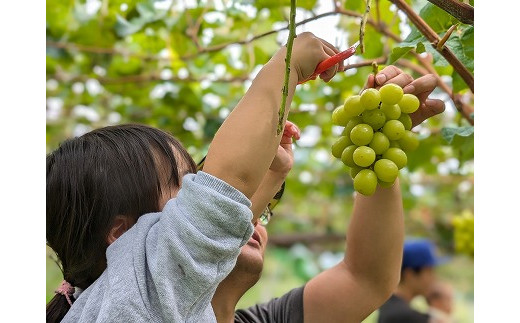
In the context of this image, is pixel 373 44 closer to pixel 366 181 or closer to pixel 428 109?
pixel 428 109

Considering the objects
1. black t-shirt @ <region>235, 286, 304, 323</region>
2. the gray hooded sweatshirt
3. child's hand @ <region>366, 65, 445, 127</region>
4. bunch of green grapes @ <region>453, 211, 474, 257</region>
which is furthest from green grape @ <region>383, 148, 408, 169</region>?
bunch of green grapes @ <region>453, 211, 474, 257</region>

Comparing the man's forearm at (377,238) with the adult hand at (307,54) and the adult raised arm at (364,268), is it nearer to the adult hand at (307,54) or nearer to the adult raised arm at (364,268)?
the adult raised arm at (364,268)

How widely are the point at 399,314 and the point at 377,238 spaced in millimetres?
2067

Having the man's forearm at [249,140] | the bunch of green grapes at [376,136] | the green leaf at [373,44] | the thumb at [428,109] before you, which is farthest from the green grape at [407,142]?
the green leaf at [373,44]

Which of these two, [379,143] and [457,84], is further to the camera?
[457,84]

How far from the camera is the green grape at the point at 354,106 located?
1028 millimetres

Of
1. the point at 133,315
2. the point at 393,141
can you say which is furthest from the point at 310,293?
the point at 133,315

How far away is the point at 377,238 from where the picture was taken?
1.35m

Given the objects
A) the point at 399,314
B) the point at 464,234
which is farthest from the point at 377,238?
Result: the point at 464,234

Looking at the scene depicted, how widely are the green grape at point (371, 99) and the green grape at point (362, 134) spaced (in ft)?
0.10

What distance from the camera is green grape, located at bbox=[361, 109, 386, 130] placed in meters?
1.02
